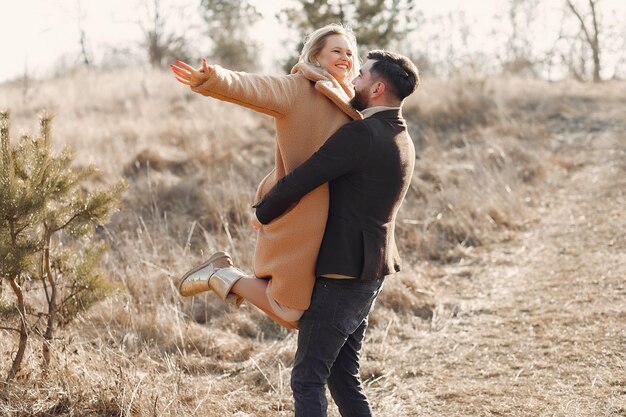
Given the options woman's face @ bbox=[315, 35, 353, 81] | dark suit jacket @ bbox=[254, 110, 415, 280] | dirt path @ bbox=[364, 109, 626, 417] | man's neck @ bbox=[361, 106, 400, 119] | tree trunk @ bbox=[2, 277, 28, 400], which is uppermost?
woman's face @ bbox=[315, 35, 353, 81]

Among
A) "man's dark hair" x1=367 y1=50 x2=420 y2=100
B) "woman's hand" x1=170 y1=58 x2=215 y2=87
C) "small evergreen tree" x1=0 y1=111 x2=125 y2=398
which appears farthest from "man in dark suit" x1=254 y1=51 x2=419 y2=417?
"small evergreen tree" x1=0 y1=111 x2=125 y2=398

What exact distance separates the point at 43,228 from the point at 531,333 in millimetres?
3539

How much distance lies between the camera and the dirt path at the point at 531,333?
165 inches

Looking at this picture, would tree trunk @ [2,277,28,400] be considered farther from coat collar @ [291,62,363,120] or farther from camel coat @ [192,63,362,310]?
coat collar @ [291,62,363,120]

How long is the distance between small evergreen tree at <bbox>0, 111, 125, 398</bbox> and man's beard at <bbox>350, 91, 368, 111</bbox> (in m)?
1.43

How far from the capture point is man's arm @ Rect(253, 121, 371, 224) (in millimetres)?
2650

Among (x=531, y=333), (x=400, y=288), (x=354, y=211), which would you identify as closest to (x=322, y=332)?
(x=354, y=211)

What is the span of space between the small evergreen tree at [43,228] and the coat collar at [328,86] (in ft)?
4.38

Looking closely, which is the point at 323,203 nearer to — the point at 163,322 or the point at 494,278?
the point at 163,322

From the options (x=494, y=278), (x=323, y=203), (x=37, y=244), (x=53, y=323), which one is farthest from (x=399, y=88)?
(x=494, y=278)

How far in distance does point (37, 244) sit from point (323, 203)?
5.12 ft

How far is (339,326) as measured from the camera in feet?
9.07

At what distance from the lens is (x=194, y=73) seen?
264 centimetres

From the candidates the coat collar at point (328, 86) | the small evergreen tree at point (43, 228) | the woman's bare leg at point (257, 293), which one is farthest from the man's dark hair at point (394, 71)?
the small evergreen tree at point (43, 228)
